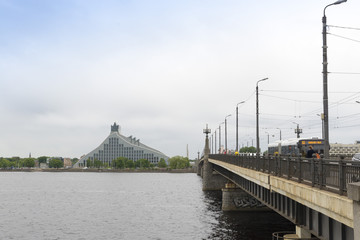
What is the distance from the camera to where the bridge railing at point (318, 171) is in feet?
43.5

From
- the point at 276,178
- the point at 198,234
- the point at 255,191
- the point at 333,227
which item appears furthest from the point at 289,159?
the point at 198,234

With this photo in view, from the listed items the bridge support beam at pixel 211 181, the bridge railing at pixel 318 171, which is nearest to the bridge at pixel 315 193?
the bridge railing at pixel 318 171

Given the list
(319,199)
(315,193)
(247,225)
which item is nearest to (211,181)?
(247,225)

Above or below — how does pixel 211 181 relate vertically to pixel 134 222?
above

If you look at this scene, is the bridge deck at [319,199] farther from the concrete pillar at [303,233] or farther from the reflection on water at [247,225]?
the reflection on water at [247,225]

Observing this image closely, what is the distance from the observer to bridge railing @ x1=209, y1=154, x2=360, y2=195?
13.2 m

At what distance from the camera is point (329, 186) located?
48.5 feet

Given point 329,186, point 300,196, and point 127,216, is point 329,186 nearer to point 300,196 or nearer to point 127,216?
point 300,196

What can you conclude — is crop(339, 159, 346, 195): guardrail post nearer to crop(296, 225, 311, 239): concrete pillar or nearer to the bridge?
the bridge

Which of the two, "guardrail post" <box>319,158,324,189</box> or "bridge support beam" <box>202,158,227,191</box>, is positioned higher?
"guardrail post" <box>319,158,324,189</box>

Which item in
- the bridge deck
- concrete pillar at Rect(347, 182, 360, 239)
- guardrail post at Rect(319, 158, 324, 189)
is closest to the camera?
concrete pillar at Rect(347, 182, 360, 239)

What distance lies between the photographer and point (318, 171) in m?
15.8

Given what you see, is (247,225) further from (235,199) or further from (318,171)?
(318,171)

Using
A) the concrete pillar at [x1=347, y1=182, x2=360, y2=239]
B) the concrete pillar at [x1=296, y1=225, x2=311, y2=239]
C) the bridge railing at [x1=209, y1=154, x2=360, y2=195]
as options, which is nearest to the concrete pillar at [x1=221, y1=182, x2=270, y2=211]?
the bridge railing at [x1=209, y1=154, x2=360, y2=195]
